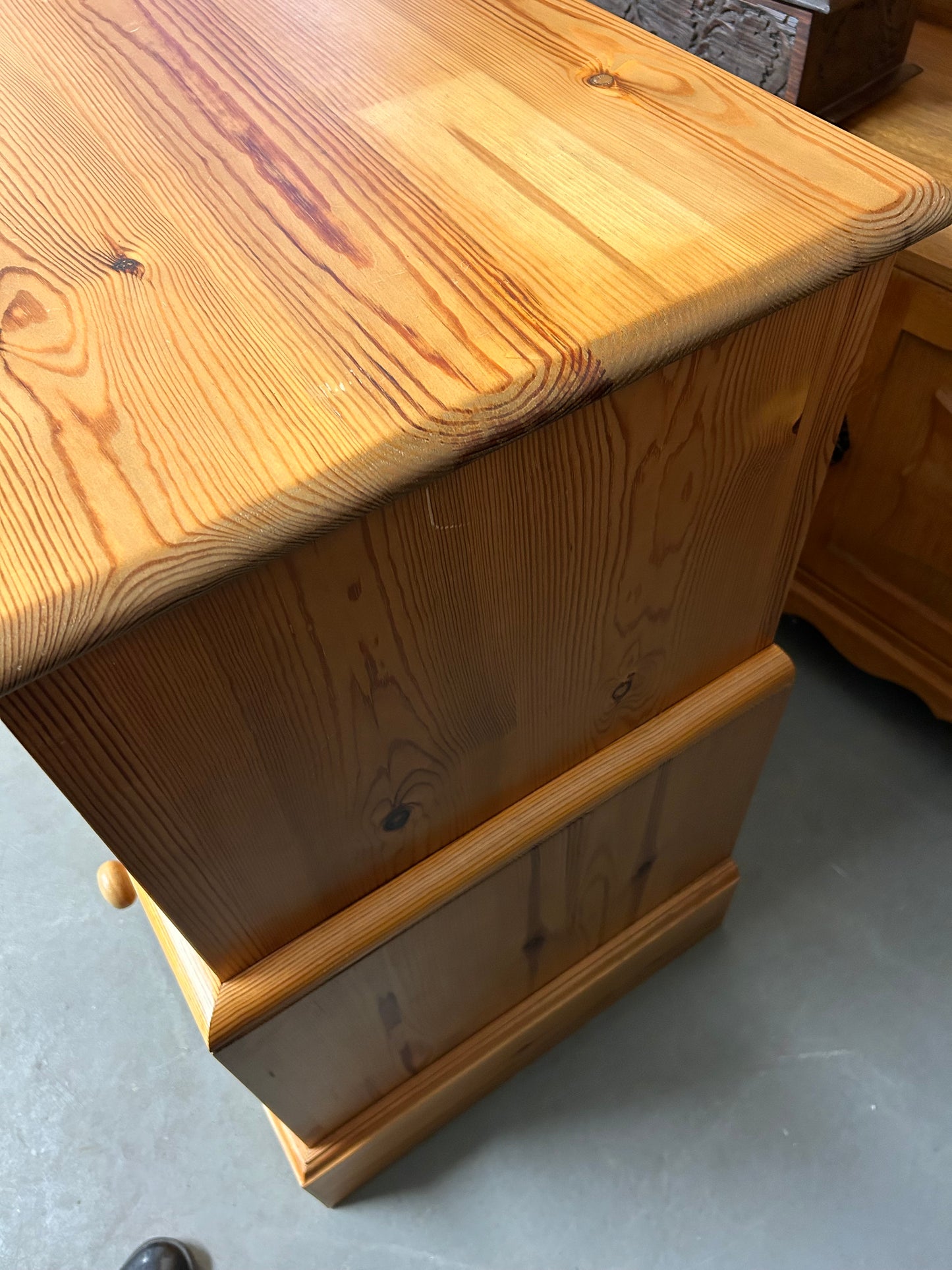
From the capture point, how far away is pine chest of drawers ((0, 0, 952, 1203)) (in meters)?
0.32

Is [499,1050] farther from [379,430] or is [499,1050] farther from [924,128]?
[924,128]

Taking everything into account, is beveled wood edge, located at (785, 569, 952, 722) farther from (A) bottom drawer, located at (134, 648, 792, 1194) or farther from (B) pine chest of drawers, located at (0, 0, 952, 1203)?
(B) pine chest of drawers, located at (0, 0, 952, 1203)

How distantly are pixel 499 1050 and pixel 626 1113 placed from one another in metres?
0.17

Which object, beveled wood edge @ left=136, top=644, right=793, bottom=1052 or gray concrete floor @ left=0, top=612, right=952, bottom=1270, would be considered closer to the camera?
beveled wood edge @ left=136, top=644, right=793, bottom=1052

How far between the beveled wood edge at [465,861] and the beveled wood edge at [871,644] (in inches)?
17.9

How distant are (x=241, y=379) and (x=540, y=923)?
21.8 inches

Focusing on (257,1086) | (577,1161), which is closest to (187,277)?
(257,1086)

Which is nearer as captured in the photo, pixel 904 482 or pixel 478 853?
pixel 478 853

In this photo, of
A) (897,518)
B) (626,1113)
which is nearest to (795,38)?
(897,518)

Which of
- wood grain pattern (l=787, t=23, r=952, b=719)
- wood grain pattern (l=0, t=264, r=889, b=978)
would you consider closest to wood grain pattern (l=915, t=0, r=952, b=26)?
wood grain pattern (l=787, t=23, r=952, b=719)

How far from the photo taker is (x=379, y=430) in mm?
318

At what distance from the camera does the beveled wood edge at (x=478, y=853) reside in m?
0.55

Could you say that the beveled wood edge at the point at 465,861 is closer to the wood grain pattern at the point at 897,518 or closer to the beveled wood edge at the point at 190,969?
the beveled wood edge at the point at 190,969

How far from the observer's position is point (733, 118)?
44 centimetres
